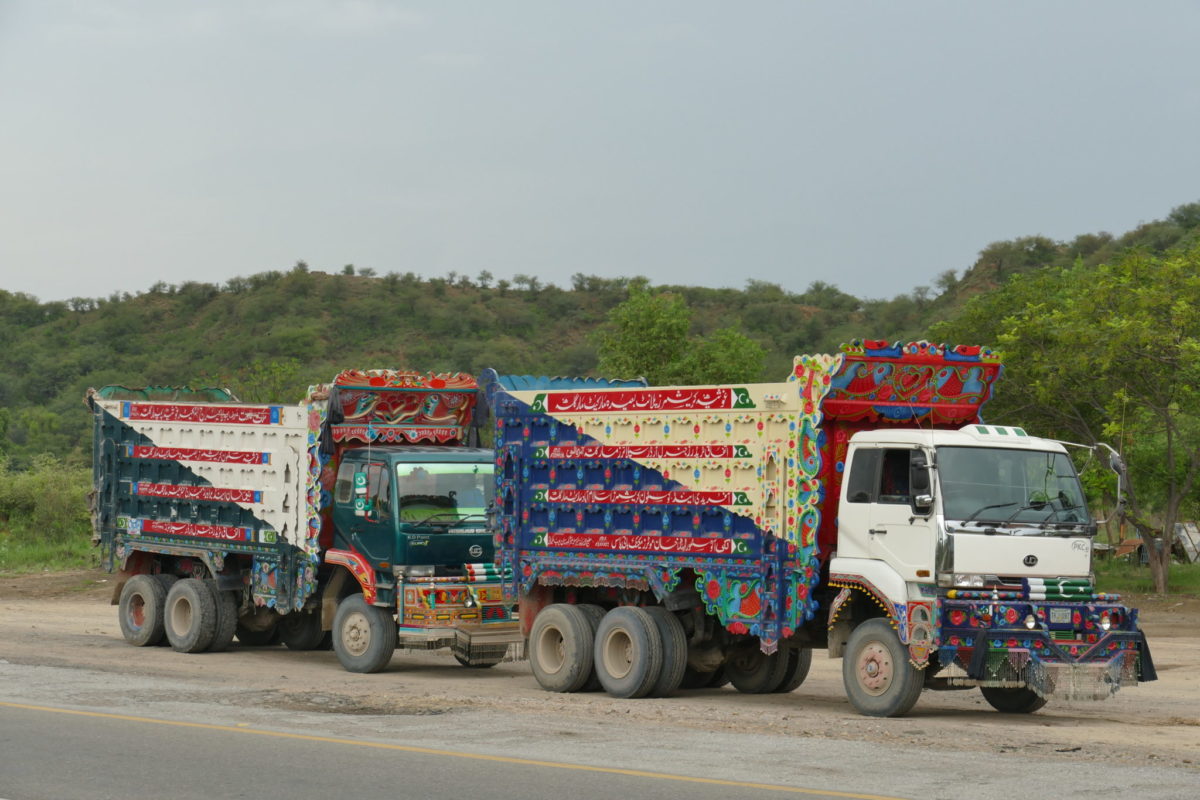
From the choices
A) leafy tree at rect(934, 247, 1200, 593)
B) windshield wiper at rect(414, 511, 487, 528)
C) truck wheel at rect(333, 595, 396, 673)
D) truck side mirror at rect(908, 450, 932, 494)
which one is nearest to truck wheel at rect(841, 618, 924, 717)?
truck side mirror at rect(908, 450, 932, 494)

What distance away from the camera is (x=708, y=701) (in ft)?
54.7

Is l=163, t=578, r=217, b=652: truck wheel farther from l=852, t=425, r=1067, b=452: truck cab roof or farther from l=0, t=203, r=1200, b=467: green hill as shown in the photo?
l=0, t=203, r=1200, b=467: green hill

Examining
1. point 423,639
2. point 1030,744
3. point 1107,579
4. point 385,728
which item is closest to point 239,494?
point 423,639

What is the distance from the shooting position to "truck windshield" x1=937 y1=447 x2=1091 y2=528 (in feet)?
47.1

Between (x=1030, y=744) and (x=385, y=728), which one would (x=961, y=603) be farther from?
(x=385, y=728)

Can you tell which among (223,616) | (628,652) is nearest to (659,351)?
(223,616)

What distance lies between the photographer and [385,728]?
13.5m

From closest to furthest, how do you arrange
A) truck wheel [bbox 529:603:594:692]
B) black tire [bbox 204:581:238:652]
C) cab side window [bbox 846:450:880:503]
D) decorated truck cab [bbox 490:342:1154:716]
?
decorated truck cab [bbox 490:342:1154:716]
cab side window [bbox 846:450:880:503]
truck wheel [bbox 529:603:594:692]
black tire [bbox 204:581:238:652]

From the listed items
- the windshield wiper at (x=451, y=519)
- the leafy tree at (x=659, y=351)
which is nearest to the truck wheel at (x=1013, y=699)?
the windshield wiper at (x=451, y=519)

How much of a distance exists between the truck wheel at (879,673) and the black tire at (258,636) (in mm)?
10179

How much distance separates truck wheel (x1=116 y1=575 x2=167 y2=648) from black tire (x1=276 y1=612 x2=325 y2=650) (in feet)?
5.28

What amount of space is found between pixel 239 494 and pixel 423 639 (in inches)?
147

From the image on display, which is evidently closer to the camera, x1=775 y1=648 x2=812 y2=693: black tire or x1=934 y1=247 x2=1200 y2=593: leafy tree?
x1=775 y1=648 x2=812 y2=693: black tire

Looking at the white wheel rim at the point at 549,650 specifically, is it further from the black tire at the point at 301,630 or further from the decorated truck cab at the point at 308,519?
the black tire at the point at 301,630
